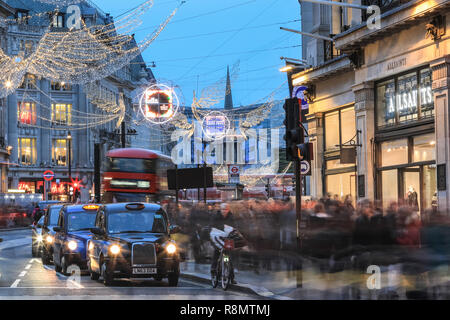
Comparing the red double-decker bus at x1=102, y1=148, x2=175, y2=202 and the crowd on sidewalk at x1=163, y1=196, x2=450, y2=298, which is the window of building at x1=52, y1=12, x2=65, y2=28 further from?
the crowd on sidewalk at x1=163, y1=196, x2=450, y2=298

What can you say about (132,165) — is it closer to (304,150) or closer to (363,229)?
(304,150)

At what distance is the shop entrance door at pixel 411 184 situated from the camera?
27.3m

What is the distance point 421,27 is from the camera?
85.6 ft

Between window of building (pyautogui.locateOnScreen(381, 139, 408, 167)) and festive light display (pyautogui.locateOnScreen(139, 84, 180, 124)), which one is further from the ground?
festive light display (pyautogui.locateOnScreen(139, 84, 180, 124))

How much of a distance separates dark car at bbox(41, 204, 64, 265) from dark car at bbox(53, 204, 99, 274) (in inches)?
69.0

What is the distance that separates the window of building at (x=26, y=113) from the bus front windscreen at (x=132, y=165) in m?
49.7

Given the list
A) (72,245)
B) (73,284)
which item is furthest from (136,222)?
(72,245)

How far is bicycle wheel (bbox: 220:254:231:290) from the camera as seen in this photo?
17391 millimetres

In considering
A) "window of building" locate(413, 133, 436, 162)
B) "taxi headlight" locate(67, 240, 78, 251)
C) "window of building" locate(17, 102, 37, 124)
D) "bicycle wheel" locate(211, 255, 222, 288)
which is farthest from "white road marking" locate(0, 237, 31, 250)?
"window of building" locate(17, 102, 37, 124)

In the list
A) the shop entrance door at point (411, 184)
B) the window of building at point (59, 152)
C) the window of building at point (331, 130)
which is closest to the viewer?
the shop entrance door at point (411, 184)

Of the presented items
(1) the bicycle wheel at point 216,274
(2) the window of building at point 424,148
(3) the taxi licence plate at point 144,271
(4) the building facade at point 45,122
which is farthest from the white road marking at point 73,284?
(4) the building facade at point 45,122

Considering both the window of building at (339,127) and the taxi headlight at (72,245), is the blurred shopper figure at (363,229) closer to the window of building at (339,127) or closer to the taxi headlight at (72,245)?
the taxi headlight at (72,245)
